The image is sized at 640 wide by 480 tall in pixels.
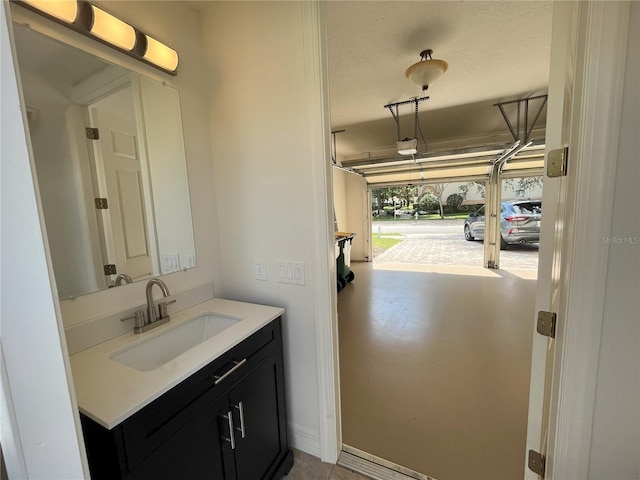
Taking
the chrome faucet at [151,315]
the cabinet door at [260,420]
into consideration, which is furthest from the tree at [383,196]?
the chrome faucet at [151,315]

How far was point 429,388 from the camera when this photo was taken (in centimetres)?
209

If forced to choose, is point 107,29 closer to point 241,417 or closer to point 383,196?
point 241,417

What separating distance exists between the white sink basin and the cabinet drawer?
22cm

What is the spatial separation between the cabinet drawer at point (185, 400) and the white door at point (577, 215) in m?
1.15

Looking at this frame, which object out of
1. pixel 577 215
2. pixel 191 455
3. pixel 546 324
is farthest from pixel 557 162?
pixel 191 455

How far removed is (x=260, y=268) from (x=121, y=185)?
75 cm

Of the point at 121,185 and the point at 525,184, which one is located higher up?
the point at 525,184

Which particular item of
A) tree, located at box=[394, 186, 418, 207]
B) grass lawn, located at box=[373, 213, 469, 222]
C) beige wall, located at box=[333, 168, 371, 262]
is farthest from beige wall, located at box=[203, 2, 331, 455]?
tree, located at box=[394, 186, 418, 207]

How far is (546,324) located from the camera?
100 centimetres

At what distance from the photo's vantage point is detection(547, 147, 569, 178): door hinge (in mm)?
890

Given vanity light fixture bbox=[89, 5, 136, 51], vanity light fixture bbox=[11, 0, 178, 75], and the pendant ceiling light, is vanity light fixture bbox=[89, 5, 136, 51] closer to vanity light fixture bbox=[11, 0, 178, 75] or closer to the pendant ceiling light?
vanity light fixture bbox=[11, 0, 178, 75]

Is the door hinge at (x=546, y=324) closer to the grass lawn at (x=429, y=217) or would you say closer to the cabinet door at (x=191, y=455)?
the cabinet door at (x=191, y=455)

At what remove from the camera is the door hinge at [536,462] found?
1105mm

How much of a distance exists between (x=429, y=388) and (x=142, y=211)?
89.7 inches
